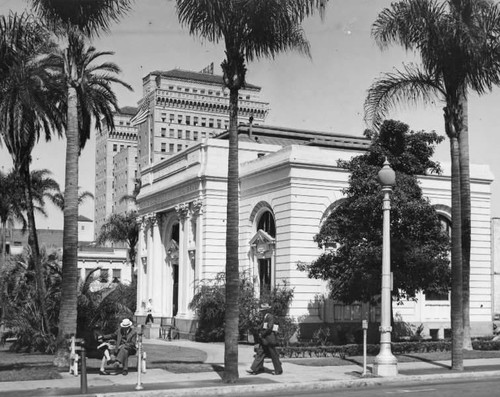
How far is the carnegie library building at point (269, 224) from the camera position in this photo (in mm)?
39469

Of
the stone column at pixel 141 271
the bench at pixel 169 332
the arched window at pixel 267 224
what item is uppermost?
the arched window at pixel 267 224

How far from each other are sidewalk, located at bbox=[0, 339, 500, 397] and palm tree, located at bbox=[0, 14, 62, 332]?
8.56 meters

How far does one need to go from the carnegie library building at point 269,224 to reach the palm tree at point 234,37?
17.6 meters

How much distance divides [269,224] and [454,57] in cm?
1882

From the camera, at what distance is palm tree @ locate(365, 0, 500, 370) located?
2438 cm

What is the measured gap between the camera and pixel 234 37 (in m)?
21.1

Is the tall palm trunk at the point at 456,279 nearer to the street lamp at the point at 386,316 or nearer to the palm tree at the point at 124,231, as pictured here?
the street lamp at the point at 386,316

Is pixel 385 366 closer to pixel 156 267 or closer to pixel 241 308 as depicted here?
pixel 241 308

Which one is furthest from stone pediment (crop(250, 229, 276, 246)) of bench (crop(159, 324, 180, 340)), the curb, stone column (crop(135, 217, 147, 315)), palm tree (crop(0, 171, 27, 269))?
palm tree (crop(0, 171, 27, 269))

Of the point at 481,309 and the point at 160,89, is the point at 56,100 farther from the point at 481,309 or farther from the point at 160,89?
the point at 160,89

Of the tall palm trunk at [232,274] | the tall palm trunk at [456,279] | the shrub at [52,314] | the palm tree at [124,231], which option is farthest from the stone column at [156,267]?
the tall palm trunk at [232,274]

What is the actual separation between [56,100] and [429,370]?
58.9 ft

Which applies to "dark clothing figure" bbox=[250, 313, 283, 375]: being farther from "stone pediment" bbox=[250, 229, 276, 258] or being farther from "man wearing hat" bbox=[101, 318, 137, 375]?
"stone pediment" bbox=[250, 229, 276, 258]

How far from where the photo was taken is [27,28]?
80.9 feet
